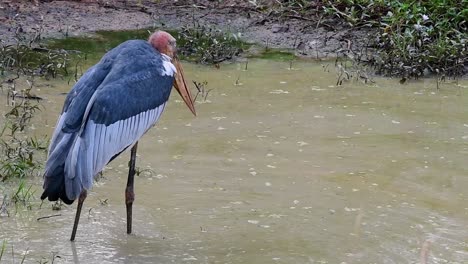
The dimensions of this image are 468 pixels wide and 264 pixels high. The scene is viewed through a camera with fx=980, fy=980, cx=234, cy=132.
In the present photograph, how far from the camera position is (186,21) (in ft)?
29.2

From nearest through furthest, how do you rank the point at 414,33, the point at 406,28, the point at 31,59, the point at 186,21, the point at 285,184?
1. the point at 285,184
2. the point at 31,59
3. the point at 414,33
4. the point at 406,28
5. the point at 186,21

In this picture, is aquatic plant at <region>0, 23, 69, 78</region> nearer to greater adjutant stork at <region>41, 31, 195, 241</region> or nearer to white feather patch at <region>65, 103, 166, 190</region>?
greater adjutant stork at <region>41, 31, 195, 241</region>

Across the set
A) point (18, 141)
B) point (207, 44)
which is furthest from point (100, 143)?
point (207, 44)

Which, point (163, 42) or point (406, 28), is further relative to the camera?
point (406, 28)

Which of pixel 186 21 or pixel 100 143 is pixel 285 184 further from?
pixel 186 21

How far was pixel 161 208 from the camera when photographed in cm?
506

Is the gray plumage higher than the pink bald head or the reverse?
the reverse

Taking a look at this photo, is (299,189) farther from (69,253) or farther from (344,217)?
(69,253)

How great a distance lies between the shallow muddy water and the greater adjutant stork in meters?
0.26

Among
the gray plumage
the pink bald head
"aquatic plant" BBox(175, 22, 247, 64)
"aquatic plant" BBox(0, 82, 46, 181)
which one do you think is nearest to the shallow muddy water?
"aquatic plant" BBox(0, 82, 46, 181)

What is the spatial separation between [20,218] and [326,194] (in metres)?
1.61

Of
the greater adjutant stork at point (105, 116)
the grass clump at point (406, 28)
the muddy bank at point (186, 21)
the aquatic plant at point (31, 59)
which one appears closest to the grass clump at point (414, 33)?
the grass clump at point (406, 28)

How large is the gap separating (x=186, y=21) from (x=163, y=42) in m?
3.71

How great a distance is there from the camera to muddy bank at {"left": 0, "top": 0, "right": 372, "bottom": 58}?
8.42m
